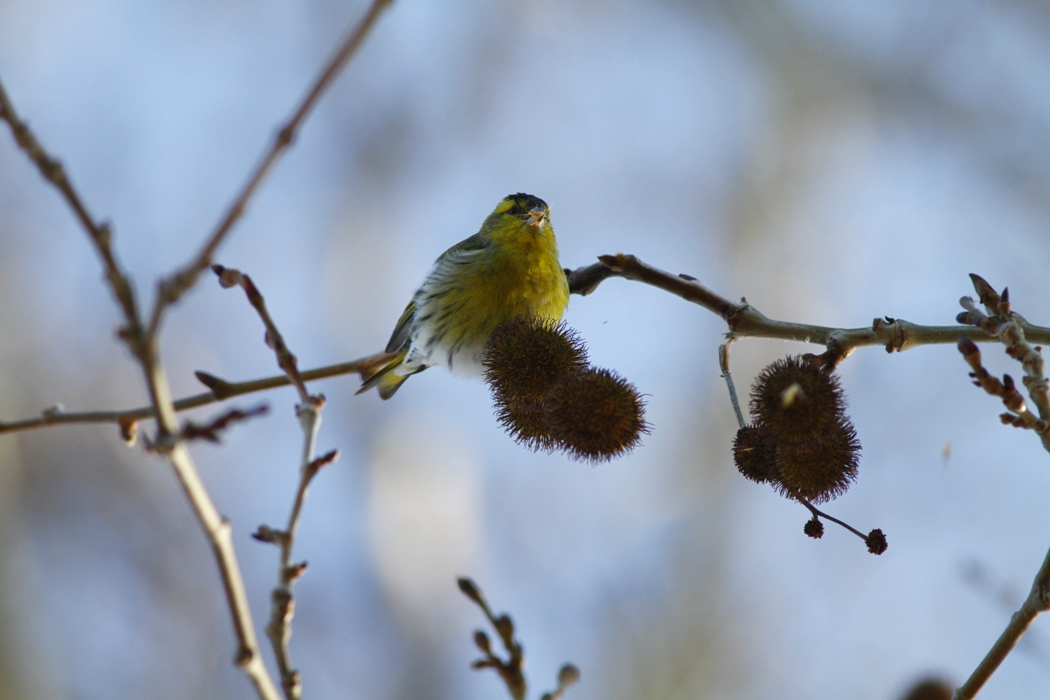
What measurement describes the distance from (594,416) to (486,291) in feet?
5.47

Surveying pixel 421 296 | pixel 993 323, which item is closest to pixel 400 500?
pixel 421 296

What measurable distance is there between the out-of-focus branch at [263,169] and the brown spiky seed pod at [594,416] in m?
1.65

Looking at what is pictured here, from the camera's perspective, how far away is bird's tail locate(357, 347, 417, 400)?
5000 mm

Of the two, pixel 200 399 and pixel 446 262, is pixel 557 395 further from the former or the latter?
pixel 446 262

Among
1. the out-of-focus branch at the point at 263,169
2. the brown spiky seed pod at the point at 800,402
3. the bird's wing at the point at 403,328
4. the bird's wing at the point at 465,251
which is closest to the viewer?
the out-of-focus branch at the point at 263,169

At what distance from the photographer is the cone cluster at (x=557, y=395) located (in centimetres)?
286

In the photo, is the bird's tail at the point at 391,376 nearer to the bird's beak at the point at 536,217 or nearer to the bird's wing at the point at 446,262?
the bird's wing at the point at 446,262

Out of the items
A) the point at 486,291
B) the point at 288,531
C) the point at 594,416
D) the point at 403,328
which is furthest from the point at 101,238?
the point at 403,328

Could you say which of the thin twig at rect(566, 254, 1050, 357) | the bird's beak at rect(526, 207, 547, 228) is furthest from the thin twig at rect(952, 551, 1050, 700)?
the bird's beak at rect(526, 207, 547, 228)

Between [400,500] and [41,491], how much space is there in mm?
3499

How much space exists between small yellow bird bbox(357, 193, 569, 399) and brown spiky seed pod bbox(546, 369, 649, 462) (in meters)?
1.19

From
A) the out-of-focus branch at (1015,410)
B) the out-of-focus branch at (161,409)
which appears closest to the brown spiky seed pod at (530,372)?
the out-of-focus branch at (1015,410)

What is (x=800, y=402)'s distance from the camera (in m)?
2.42

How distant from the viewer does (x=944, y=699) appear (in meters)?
3.71
